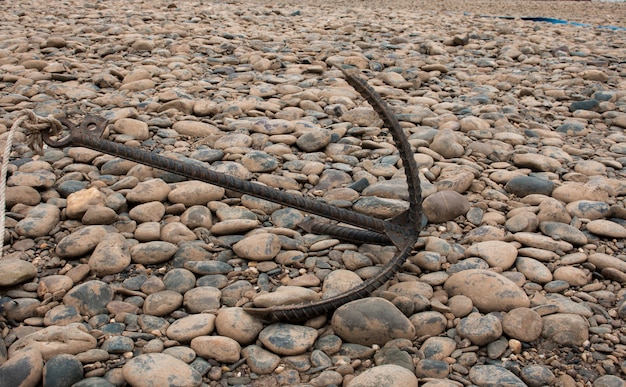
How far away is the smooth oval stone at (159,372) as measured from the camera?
1.59m

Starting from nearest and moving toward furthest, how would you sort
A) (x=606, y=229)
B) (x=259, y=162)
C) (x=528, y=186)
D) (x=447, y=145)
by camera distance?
(x=606, y=229), (x=528, y=186), (x=259, y=162), (x=447, y=145)

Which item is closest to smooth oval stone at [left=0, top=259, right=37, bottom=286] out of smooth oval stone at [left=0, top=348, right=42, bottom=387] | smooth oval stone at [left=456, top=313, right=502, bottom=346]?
smooth oval stone at [left=0, top=348, right=42, bottom=387]

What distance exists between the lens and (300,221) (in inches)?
99.2

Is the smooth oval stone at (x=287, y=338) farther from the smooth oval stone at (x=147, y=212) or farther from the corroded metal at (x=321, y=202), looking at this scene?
the smooth oval stone at (x=147, y=212)

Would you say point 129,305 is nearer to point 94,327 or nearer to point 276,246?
point 94,327

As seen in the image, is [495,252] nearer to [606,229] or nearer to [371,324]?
[606,229]

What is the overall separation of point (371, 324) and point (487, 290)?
482 millimetres

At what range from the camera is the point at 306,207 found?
6.75 ft

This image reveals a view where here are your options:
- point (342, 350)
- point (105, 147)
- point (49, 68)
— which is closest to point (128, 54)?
point (49, 68)

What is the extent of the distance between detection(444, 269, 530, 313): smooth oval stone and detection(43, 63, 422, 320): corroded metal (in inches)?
8.6

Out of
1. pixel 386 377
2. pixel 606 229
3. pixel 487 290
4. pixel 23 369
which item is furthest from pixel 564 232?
pixel 23 369

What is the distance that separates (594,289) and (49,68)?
12.6ft

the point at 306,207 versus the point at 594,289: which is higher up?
the point at 306,207

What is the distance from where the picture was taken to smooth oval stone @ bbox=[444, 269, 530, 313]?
1966 mm
